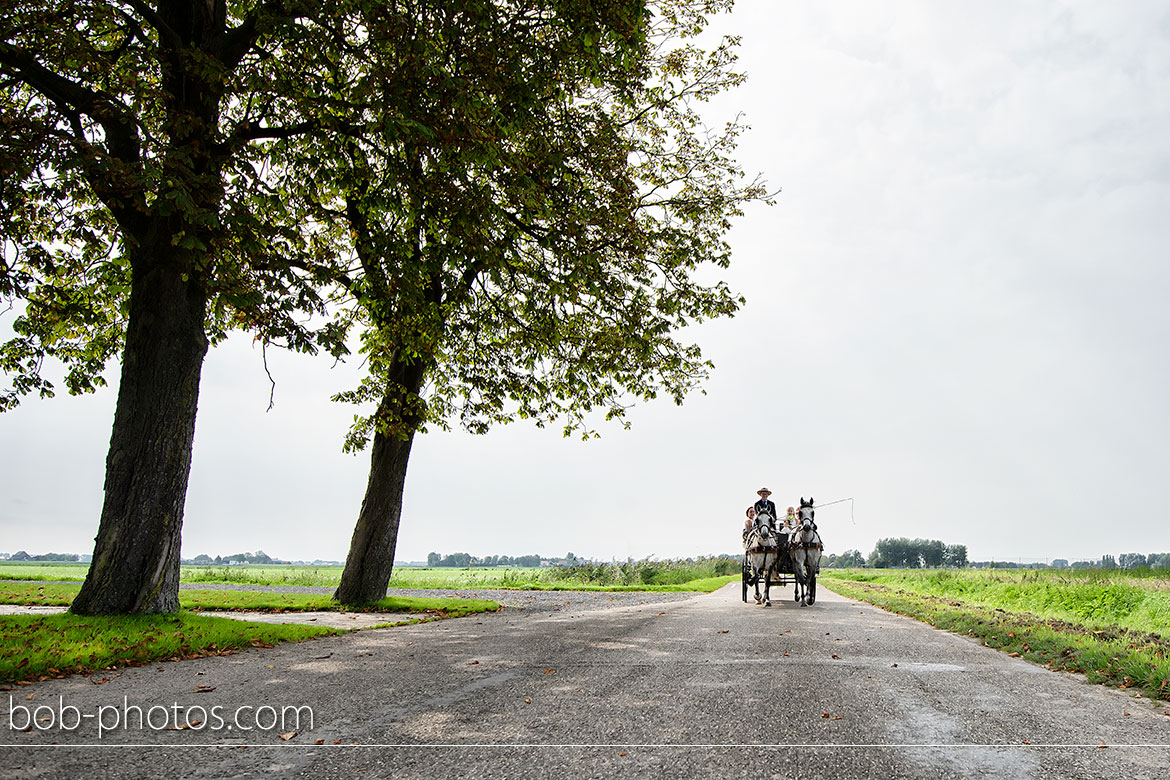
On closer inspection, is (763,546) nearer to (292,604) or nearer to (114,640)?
(292,604)

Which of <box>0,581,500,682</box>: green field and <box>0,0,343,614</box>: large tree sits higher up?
<box>0,0,343,614</box>: large tree

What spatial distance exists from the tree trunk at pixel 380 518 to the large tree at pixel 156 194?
452 centimetres

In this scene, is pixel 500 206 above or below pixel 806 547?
above

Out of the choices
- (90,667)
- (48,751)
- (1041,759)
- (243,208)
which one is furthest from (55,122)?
(1041,759)

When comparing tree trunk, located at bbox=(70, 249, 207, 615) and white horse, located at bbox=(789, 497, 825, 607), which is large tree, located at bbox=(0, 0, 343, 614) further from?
white horse, located at bbox=(789, 497, 825, 607)

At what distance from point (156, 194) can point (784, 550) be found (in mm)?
14389

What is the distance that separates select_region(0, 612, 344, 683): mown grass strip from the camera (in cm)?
685

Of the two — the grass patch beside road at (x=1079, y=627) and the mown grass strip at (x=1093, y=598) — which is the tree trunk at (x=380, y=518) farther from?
the mown grass strip at (x=1093, y=598)

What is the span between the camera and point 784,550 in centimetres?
1667

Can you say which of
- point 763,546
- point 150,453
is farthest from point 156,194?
point 763,546

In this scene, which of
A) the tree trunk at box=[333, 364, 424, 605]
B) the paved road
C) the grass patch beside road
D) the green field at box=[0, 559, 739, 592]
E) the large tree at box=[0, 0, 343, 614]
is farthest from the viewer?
the green field at box=[0, 559, 739, 592]

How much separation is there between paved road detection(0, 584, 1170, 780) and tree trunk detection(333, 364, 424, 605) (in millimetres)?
6908

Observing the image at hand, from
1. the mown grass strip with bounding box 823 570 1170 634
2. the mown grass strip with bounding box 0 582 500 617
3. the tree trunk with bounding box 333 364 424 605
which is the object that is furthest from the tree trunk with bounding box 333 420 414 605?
the mown grass strip with bounding box 823 570 1170 634

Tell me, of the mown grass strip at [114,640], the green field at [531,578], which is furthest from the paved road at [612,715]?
the green field at [531,578]
